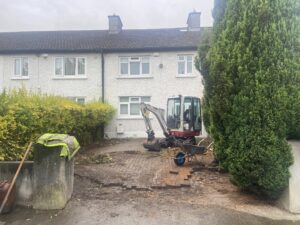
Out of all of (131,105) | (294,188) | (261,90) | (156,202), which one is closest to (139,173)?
(156,202)

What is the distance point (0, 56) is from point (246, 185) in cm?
1978

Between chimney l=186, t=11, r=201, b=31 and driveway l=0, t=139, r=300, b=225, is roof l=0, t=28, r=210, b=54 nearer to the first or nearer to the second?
chimney l=186, t=11, r=201, b=31

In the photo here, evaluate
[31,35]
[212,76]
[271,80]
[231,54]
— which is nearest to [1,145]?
[212,76]

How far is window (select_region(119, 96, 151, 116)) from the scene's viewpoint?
2088cm

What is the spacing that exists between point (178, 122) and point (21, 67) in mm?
12160

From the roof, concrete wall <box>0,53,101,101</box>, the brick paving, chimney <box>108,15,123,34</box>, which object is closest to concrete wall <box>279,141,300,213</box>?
the brick paving

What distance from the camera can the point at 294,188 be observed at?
583 cm

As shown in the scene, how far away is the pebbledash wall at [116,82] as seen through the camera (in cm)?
2070

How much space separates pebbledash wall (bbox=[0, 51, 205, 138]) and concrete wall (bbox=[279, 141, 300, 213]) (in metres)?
14.6

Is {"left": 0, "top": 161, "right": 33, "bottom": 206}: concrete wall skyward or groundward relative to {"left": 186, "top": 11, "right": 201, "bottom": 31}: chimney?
groundward

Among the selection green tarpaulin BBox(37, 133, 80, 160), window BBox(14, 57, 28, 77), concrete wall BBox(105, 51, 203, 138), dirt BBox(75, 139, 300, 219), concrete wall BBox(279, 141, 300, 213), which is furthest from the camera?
window BBox(14, 57, 28, 77)

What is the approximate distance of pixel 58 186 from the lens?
19.5 ft

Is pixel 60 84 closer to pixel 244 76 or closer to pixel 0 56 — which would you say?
pixel 0 56

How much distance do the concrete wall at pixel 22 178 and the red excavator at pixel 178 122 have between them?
8037 mm
